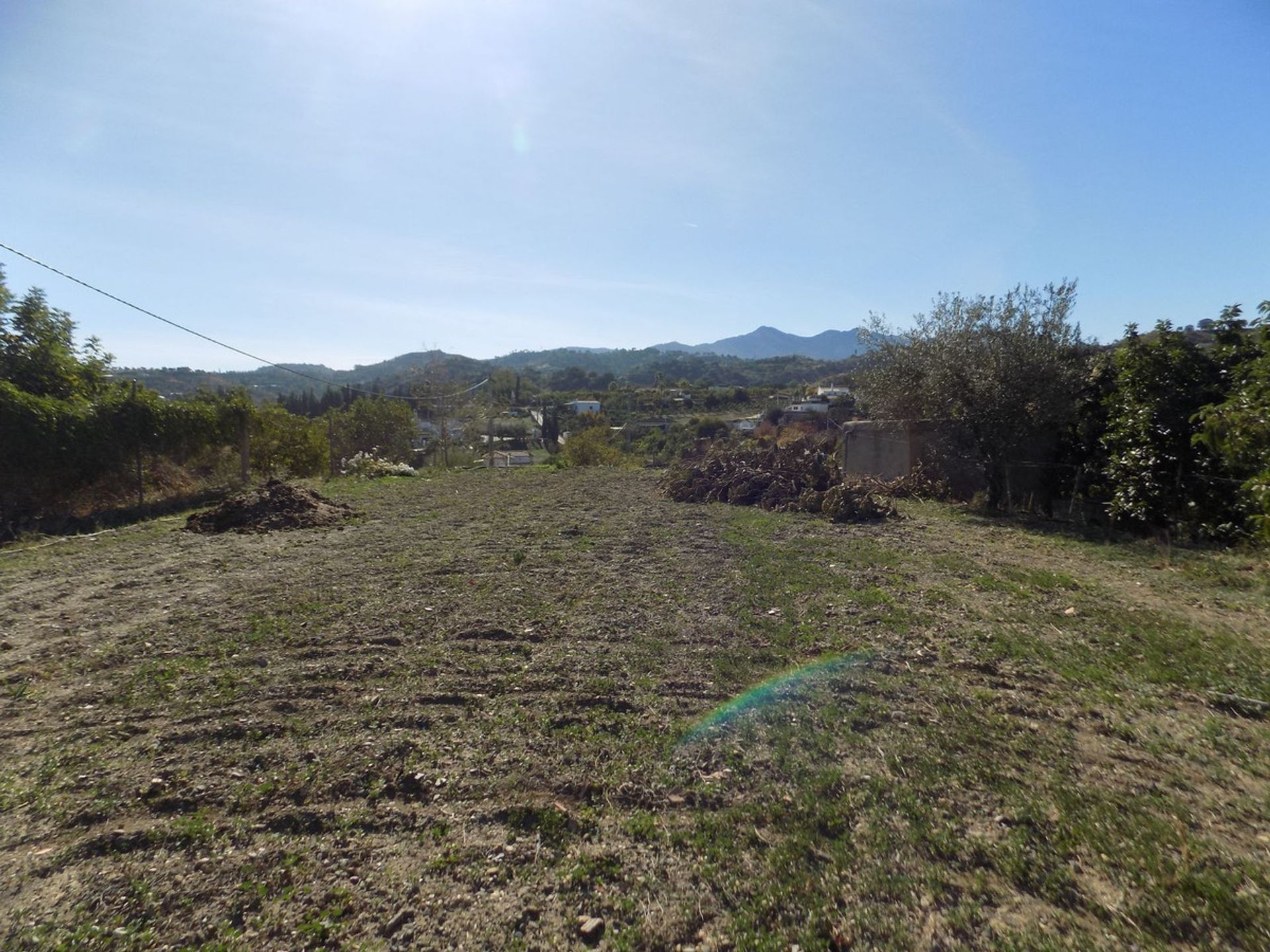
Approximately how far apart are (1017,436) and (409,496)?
12773 mm

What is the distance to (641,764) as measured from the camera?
3.44 meters

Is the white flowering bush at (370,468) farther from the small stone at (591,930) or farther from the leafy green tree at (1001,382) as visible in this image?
the small stone at (591,930)

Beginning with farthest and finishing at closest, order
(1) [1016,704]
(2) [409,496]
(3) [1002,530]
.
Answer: (2) [409,496] → (3) [1002,530] → (1) [1016,704]

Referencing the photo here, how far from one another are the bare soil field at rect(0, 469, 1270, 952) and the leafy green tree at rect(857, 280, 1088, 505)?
4227 millimetres

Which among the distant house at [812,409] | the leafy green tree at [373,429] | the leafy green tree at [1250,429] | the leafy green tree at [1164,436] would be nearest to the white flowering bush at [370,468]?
the leafy green tree at [373,429]

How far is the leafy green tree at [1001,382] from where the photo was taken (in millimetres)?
10641

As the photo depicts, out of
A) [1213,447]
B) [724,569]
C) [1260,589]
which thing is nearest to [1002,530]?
[1213,447]

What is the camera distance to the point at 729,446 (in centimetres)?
1877

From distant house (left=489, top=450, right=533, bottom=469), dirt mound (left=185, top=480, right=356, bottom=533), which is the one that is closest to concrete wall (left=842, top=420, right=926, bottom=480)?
dirt mound (left=185, top=480, right=356, bottom=533)

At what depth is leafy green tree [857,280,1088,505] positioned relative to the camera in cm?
1064

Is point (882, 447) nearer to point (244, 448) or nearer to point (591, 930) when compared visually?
point (591, 930)

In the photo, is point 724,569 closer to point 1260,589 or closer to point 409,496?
point 1260,589

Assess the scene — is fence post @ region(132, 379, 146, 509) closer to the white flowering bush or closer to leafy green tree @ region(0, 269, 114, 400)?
leafy green tree @ region(0, 269, 114, 400)

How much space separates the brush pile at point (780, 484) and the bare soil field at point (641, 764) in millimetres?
4460
